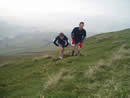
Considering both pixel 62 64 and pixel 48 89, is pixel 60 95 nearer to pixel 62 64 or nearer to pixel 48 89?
pixel 48 89

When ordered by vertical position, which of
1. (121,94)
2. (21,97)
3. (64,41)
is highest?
(64,41)

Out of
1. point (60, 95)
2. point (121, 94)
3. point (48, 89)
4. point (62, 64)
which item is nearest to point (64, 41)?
point (62, 64)

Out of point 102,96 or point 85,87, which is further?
point 85,87

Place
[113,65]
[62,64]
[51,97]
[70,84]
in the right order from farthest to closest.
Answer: [62,64], [113,65], [70,84], [51,97]

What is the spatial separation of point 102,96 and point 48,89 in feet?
8.84

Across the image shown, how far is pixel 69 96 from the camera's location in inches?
229

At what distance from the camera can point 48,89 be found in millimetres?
6988

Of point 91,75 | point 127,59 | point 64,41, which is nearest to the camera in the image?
point 91,75

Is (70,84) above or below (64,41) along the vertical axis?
below

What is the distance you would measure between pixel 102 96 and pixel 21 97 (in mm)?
3407

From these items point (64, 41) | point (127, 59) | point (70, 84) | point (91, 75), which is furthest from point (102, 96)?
point (64, 41)

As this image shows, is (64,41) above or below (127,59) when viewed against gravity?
above

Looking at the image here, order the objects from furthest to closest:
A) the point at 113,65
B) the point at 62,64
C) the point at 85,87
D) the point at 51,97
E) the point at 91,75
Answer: the point at 62,64 < the point at 113,65 < the point at 91,75 < the point at 85,87 < the point at 51,97

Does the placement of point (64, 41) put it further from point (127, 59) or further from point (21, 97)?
point (21, 97)
